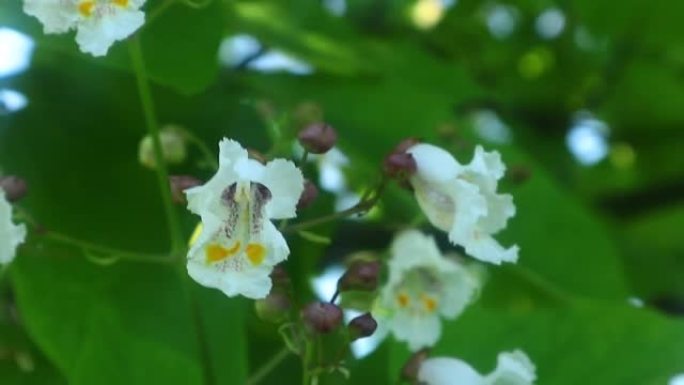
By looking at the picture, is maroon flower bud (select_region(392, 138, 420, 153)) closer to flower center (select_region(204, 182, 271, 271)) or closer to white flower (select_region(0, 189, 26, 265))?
flower center (select_region(204, 182, 271, 271))

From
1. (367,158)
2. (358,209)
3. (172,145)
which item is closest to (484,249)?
(358,209)

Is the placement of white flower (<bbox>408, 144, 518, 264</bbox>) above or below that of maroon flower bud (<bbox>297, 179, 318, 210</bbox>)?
above

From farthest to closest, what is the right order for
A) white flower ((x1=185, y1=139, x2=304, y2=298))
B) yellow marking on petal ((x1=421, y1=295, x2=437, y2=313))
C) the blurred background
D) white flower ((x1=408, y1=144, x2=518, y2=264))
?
yellow marking on petal ((x1=421, y1=295, x2=437, y2=313))
the blurred background
white flower ((x1=408, y1=144, x2=518, y2=264))
white flower ((x1=185, y1=139, x2=304, y2=298))

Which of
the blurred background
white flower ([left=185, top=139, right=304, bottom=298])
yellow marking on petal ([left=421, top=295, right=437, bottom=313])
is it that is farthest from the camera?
yellow marking on petal ([left=421, top=295, right=437, bottom=313])

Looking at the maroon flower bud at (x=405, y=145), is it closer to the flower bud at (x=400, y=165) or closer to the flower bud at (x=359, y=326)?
the flower bud at (x=400, y=165)

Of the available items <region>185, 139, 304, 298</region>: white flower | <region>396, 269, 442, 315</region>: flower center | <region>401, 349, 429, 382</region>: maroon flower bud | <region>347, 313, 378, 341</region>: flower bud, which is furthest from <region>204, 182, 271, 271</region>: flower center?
<region>396, 269, 442, 315</region>: flower center

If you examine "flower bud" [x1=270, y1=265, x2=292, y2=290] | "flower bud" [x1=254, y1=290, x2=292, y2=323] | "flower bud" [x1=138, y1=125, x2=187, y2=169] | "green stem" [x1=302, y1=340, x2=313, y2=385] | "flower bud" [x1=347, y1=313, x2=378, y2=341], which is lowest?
"green stem" [x1=302, y1=340, x2=313, y2=385]

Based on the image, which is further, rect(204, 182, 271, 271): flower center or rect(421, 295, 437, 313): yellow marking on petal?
rect(421, 295, 437, 313): yellow marking on petal

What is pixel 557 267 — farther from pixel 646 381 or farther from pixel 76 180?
pixel 76 180
